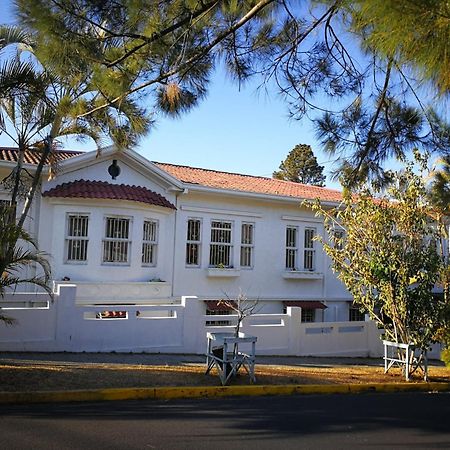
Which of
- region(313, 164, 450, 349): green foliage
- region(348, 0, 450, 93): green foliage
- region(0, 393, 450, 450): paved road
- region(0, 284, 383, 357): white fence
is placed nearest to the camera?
region(348, 0, 450, 93): green foliage

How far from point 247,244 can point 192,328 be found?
6.60 m

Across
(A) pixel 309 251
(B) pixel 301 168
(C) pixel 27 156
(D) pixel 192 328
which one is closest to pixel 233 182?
(A) pixel 309 251

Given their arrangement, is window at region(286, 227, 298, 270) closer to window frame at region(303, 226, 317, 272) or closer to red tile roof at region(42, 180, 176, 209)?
window frame at region(303, 226, 317, 272)

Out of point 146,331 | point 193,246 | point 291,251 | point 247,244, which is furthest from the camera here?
point 291,251

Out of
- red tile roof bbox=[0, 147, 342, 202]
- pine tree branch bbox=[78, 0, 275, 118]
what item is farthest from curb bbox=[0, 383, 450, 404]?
red tile roof bbox=[0, 147, 342, 202]

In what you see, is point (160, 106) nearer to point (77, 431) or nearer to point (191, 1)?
point (191, 1)

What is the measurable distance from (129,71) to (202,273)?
34.7 ft

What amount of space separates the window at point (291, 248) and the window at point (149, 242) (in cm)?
520

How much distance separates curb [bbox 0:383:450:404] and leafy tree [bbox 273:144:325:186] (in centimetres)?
4082

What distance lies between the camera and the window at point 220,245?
1877 centimetres

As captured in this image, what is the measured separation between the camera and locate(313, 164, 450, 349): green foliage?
39.1ft

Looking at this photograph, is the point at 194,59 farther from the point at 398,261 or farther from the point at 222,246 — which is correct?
the point at 222,246

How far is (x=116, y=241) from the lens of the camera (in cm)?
1641

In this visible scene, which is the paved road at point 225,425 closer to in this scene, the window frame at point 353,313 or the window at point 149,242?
the window at point 149,242
